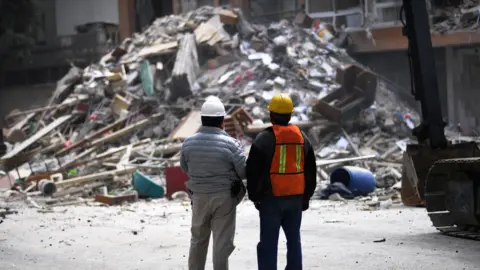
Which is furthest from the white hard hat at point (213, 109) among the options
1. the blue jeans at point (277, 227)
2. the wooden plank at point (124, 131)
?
the wooden plank at point (124, 131)

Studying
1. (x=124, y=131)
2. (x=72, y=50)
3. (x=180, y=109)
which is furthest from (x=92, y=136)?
(x=72, y=50)

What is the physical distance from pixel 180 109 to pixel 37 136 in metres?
4.38

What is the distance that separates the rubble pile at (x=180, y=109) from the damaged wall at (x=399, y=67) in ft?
4.53

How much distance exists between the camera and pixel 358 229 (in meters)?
10.6

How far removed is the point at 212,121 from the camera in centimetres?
659

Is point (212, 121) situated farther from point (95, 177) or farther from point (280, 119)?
point (95, 177)

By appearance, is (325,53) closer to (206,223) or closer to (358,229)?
(358,229)

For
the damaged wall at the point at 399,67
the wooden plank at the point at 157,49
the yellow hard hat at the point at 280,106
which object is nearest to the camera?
the yellow hard hat at the point at 280,106

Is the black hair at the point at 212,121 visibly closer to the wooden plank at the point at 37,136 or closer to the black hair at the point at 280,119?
the black hair at the point at 280,119

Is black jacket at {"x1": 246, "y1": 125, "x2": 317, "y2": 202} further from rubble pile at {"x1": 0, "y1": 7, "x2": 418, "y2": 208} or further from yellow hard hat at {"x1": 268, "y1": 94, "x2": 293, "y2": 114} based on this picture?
rubble pile at {"x1": 0, "y1": 7, "x2": 418, "y2": 208}

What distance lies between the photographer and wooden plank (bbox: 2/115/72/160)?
858 inches

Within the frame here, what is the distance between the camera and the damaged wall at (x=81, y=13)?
1555 inches

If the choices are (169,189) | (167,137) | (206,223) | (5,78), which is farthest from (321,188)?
(5,78)

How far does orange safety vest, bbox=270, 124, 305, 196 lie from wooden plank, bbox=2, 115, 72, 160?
53.9 ft
